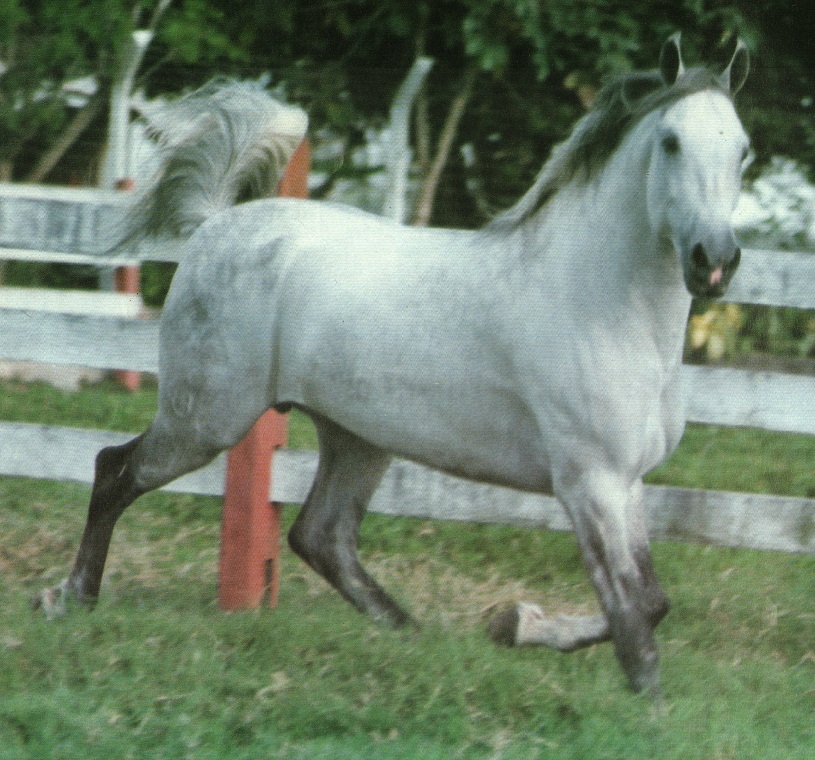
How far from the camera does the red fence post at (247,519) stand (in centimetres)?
476

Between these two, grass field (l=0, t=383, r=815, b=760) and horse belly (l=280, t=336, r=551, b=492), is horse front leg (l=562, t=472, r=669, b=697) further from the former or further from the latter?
horse belly (l=280, t=336, r=551, b=492)

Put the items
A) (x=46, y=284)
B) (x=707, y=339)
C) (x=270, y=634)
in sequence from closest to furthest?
1. (x=270, y=634)
2. (x=707, y=339)
3. (x=46, y=284)

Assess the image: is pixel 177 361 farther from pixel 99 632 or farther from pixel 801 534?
pixel 801 534

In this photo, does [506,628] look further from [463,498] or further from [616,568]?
[463,498]

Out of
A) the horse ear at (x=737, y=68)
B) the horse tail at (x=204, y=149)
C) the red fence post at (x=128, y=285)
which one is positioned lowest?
the red fence post at (x=128, y=285)

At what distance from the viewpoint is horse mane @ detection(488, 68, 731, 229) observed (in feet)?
11.9

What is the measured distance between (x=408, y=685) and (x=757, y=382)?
1735mm

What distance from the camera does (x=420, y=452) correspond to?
163 inches

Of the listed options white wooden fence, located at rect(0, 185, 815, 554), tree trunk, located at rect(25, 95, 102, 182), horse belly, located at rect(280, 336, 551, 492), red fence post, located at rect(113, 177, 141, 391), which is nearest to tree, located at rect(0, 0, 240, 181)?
tree trunk, located at rect(25, 95, 102, 182)

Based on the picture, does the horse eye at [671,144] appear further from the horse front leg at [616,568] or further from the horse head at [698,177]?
the horse front leg at [616,568]

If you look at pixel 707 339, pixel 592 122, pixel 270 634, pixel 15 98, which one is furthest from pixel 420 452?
pixel 15 98

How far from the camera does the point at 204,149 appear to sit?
470cm

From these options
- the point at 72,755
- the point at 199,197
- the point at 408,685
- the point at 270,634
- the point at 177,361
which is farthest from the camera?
the point at 199,197

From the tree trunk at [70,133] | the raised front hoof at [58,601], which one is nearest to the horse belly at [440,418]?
the raised front hoof at [58,601]
